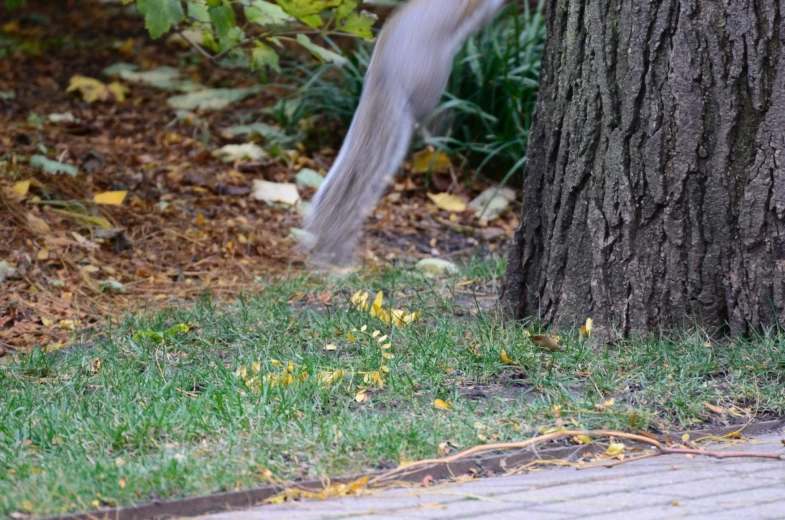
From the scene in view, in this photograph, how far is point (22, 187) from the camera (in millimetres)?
6516

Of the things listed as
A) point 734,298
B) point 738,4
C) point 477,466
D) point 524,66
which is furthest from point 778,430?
point 524,66

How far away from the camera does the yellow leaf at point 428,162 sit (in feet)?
26.1

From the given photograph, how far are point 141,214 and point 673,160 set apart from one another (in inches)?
157

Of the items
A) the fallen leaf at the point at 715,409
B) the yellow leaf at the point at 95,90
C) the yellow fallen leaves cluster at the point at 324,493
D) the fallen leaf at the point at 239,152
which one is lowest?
the yellow leaf at the point at 95,90

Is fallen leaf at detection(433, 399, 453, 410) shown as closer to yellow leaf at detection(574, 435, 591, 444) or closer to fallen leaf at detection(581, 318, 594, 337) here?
yellow leaf at detection(574, 435, 591, 444)

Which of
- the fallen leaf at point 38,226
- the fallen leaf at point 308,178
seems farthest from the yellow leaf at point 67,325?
the fallen leaf at point 308,178

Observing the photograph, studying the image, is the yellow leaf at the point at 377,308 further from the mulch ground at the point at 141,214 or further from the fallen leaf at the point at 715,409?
the fallen leaf at the point at 715,409

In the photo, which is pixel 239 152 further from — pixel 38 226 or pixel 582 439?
pixel 582 439

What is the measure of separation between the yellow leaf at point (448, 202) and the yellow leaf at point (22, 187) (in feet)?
9.79

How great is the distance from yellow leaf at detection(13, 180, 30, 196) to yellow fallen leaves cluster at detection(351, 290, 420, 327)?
2.94 m

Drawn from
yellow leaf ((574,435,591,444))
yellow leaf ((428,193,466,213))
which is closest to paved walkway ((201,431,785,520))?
yellow leaf ((574,435,591,444))

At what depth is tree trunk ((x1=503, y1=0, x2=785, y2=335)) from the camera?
3.77 meters

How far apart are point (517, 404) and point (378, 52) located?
1494 millimetres

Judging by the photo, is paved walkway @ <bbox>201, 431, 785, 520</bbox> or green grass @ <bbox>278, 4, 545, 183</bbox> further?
green grass @ <bbox>278, 4, 545, 183</bbox>
